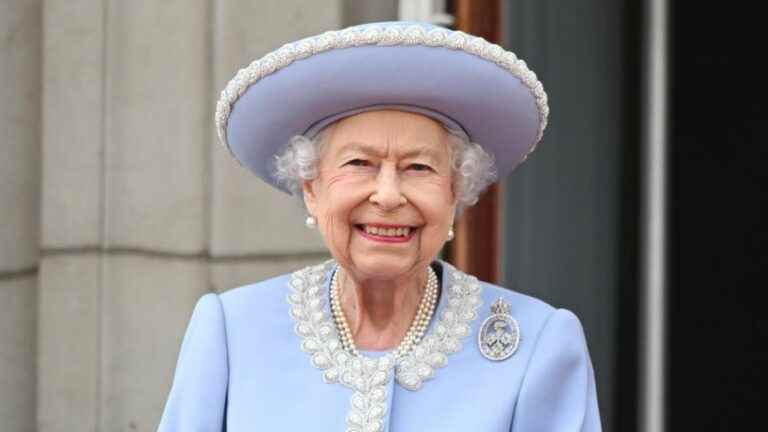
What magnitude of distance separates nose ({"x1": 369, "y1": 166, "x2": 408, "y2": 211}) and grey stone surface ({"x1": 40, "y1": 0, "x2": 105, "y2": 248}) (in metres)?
2.17

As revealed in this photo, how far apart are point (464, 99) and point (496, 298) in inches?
17.3

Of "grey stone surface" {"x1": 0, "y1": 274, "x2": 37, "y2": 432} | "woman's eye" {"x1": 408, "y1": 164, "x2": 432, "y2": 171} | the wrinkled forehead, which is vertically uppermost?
the wrinkled forehead

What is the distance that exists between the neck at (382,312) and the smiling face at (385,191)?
0.14m

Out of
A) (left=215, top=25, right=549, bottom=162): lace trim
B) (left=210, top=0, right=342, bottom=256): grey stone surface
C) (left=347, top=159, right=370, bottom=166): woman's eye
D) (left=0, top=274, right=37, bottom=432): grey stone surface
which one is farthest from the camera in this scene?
(left=0, top=274, right=37, bottom=432): grey stone surface

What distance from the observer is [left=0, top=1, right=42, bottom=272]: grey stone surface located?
Result: 4203 mm

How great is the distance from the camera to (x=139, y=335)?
436 centimetres

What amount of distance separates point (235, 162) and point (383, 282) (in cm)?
173

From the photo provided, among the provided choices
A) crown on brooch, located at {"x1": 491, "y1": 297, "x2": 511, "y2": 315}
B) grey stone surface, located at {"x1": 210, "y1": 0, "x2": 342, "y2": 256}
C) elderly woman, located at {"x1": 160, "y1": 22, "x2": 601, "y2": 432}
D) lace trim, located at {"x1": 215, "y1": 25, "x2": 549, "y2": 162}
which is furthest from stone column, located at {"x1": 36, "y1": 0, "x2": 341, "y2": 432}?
lace trim, located at {"x1": 215, "y1": 25, "x2": 549, "y2": 162}

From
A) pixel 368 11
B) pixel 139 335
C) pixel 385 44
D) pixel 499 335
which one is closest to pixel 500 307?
pixel 499 335

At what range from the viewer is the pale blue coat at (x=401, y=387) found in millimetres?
2465

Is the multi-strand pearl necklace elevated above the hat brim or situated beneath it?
situated beneath

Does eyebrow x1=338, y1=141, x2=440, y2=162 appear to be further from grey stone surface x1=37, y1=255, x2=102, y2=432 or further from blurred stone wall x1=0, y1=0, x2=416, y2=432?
grey stone surface x1=37, y1=255, x2=102, y2=432

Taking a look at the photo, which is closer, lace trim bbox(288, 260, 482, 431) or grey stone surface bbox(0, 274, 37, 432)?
lace trim bbox(288, 260, 482, 431)

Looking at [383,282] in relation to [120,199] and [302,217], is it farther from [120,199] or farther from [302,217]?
[120,199]
